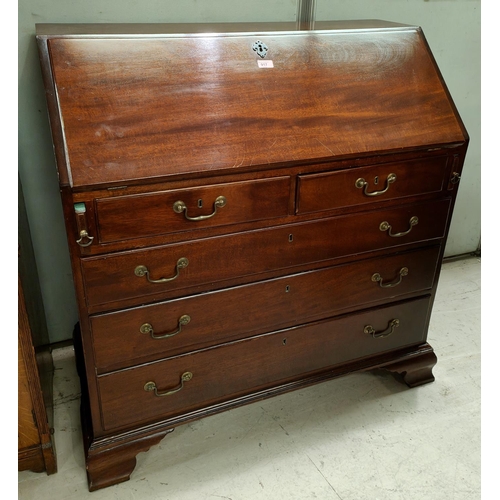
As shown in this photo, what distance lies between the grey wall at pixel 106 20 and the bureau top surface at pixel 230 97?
15cm

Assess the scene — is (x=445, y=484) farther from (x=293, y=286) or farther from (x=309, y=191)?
(x=309, y=191)

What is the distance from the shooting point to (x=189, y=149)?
142 cm

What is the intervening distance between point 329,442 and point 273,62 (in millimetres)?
1321

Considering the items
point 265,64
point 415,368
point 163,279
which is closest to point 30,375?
point 163,279

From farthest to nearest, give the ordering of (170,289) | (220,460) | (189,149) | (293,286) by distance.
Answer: (220,460) → (293,286) → (170,289) → (189,149)

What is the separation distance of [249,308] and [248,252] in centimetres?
20

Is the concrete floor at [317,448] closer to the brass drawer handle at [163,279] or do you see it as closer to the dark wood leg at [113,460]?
the dark wood leg at [113,460]

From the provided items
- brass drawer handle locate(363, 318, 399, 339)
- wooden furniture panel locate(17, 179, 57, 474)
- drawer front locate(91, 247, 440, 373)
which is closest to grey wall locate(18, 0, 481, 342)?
wooden furniture panel locate(17, 179, 57, 474)

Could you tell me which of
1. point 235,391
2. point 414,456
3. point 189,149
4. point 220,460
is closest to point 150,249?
point 189,149

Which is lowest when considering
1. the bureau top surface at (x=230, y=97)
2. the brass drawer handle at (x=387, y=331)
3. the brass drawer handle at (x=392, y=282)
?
the brass drawer handle at (x=387, y=331)

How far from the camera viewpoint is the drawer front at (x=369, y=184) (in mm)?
1578

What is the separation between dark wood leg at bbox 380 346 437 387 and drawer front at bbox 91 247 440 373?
327mm

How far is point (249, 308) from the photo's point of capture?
5.51 ft

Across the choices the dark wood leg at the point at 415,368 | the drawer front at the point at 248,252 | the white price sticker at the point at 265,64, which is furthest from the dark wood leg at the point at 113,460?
the white price sticker at the point at 265,64
